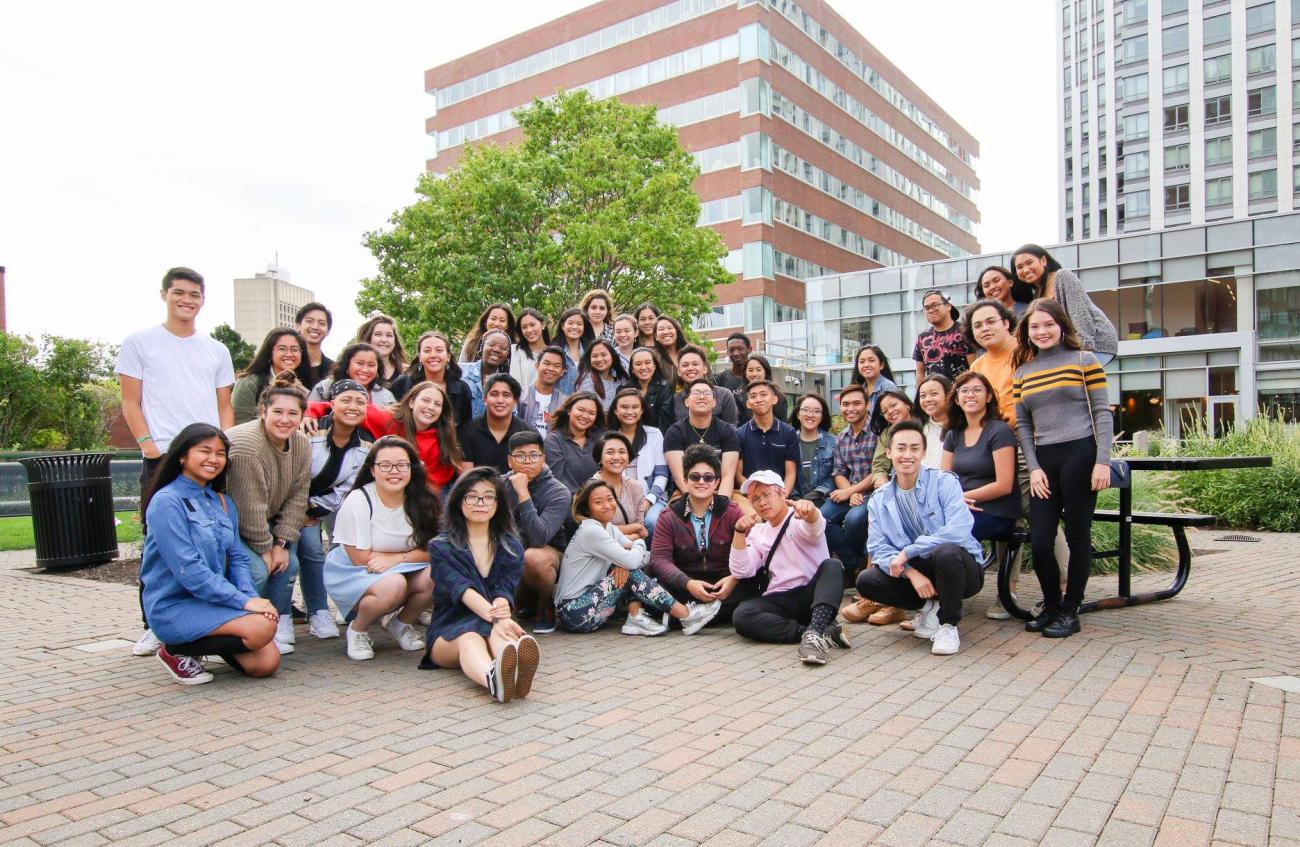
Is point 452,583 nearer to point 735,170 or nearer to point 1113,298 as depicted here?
point 1113,298

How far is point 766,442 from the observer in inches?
308

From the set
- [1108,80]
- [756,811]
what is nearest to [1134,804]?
[756,811]

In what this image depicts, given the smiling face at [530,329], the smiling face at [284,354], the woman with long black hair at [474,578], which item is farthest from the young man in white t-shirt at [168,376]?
the smiling face at [530,329]

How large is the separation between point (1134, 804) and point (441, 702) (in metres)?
3.23

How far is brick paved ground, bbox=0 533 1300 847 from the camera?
10.1 feet

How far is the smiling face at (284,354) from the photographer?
23.5 ft

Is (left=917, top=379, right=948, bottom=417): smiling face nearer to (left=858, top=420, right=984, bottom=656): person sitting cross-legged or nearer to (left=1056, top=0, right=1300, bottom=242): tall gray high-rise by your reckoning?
(left=858, top=420, right=984, bottom=656): person sitting cross-legged

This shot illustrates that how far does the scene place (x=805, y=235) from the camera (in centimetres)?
5025

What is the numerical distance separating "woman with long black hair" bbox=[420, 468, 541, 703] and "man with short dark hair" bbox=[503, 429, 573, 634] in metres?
0.67

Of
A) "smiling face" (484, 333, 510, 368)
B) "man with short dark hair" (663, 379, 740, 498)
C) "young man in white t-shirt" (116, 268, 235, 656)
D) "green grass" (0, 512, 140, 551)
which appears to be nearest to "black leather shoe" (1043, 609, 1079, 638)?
"man with short dark hair" (663, 379, 740, 498)

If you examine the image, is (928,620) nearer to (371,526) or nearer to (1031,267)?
(1031,267)

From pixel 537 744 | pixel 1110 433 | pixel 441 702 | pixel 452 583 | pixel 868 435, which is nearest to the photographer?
pixel 537 744

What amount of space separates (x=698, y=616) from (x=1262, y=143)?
71154 millimetres

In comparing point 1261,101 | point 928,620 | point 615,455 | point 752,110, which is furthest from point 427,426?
point 1261,101
